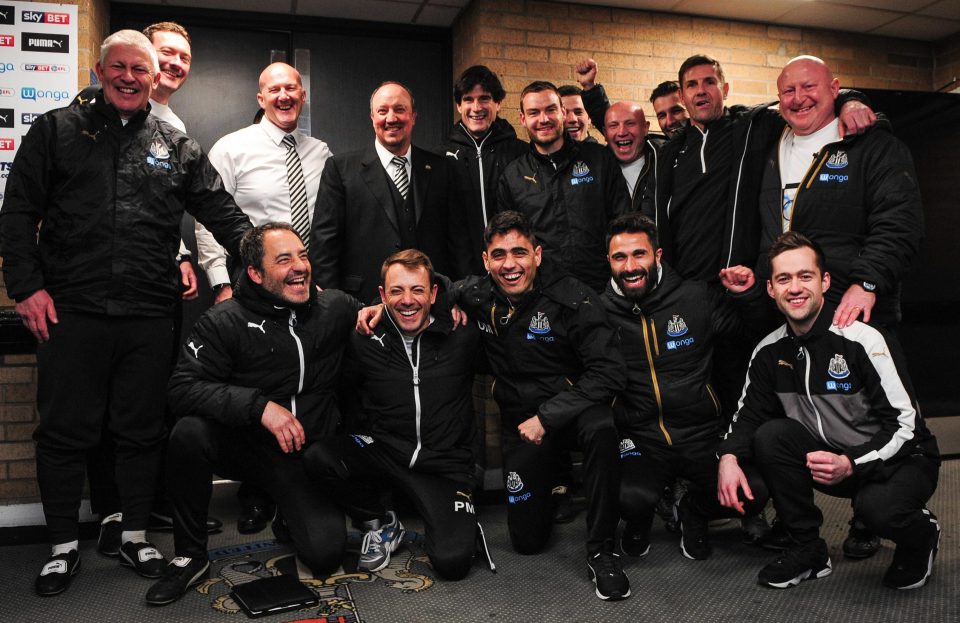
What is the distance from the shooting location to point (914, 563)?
2352 mm

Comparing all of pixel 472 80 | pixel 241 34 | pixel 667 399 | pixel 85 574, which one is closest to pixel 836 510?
pixel 667 399

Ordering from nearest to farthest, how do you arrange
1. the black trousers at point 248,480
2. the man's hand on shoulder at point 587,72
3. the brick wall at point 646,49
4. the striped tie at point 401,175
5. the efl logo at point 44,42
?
the black trousers at point 248,480
the striped tie at point 401,175
the efl logo at point 44,42
the man's hand on shoulder at point 587,72
the brick wall at point 646,49

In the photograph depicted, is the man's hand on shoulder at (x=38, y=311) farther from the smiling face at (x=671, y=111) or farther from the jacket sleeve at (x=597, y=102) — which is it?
the smiling face at (x=671, y=111)

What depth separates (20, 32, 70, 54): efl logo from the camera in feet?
10.8

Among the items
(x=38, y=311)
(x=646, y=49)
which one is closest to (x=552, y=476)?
(x=38, y=311)

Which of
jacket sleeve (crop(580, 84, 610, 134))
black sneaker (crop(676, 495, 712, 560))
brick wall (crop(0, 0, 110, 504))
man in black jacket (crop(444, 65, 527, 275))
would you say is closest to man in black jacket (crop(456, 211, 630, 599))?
black sneaker (crop(676, 495, 712, 560))

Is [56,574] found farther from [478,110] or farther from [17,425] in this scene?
[478,110]

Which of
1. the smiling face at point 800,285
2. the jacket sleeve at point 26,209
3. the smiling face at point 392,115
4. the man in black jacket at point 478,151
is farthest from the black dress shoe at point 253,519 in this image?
the smiling face at point 800,285

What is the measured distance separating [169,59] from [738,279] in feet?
8.28

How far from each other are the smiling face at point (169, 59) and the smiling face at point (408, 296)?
1.33 meters

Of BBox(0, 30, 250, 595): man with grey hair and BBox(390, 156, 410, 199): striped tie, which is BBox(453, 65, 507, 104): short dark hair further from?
BBox(0, 30, 250, 595): man with grey hair

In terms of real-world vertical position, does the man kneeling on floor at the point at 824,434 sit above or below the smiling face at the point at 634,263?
below

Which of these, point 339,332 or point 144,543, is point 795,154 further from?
point 144,543

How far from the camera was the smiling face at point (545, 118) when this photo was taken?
125 inches
